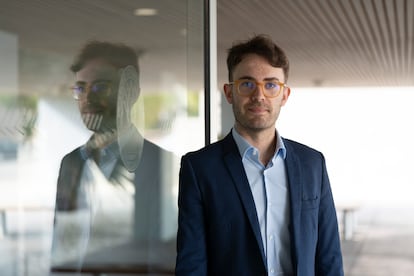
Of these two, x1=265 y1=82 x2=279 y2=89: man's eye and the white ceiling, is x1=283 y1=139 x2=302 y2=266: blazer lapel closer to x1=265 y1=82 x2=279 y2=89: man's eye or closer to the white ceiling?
x1=265 y1=82 x2=279 y2=89: man's eye

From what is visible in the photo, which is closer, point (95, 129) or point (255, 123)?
point (255, 123)

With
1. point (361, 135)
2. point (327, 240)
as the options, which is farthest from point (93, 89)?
point (361, 135)

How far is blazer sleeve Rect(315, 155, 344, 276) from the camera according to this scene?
6.01ft

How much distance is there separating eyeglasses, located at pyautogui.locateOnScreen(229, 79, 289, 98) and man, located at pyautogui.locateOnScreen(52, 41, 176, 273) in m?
0.49

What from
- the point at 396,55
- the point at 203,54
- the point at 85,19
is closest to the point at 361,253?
the point at 396,55

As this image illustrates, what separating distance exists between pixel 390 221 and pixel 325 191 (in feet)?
10.3

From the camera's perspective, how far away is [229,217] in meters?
1.72

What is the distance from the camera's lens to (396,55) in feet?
15.1

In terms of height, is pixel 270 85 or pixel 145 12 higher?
pixel 145 12

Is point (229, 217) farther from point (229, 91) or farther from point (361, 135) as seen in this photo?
point (361, 135)

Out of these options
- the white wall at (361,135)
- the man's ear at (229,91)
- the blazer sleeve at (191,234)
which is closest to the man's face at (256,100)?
the man's ear at (229,91)

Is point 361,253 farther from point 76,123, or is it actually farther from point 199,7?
point 76,123

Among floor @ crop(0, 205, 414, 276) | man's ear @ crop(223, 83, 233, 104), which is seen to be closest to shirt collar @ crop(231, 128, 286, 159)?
man's ear @ crop(223, 83, 233, 104)

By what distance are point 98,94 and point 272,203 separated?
2.35 ft
